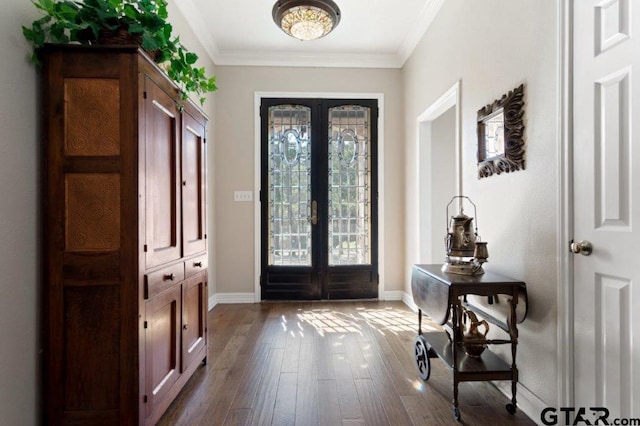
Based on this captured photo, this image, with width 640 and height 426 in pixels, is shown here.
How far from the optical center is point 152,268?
156 centimetres

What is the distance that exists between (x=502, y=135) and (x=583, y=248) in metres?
0.83

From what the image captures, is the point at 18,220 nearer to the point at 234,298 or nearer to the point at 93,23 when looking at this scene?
the point at 93,23

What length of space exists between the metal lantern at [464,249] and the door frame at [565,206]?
0.41 meters

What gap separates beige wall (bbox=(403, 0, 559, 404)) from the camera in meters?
1.61

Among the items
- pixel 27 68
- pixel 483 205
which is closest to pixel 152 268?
pixel 27 68

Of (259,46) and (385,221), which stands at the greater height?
(259,46)

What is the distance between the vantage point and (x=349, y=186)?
160 inches

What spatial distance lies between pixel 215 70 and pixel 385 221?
267 cm

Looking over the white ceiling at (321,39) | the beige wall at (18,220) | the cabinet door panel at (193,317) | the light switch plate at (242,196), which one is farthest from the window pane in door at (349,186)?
the beige wall at (18,220)

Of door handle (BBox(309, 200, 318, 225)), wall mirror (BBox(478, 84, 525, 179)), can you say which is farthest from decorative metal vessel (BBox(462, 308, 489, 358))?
door handle (BBox(309, 200, 318, 225))

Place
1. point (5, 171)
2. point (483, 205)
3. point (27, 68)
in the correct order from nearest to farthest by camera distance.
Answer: point (5, 171), point (27, 68), point (483, 205)

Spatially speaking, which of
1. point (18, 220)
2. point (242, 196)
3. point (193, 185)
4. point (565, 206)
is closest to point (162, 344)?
point (18, 220)

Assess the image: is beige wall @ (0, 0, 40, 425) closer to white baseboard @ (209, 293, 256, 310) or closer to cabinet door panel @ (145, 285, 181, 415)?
cabinet door panel @ (145, 285, 181, 415)

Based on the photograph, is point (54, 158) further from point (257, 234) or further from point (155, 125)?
point (257, 234)
